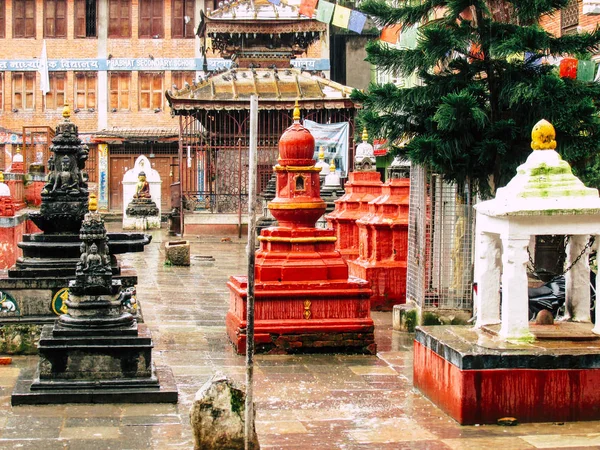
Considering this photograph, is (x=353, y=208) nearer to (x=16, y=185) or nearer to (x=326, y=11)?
(x=326, y=11)

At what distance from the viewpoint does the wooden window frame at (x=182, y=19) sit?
50.0 m

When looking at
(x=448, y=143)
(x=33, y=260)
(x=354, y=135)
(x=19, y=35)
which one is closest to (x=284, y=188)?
(x=448, y=143)

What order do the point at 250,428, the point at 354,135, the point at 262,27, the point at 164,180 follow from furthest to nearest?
the point at 164,180 < the point at 262,27 < the point at 354,135 < the point at 250,428

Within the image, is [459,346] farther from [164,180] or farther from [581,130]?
[164,180]

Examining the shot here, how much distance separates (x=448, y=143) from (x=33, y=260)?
5.20 meters

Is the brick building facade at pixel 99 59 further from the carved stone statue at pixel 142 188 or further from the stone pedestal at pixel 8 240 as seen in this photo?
the stone pedestal at pixel 8 240

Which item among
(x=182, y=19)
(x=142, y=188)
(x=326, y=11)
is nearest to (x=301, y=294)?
(x=326, y=11)

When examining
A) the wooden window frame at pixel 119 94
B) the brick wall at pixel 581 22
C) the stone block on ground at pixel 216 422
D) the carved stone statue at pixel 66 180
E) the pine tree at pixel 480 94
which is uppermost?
the wooden window frame at pixel 119 94

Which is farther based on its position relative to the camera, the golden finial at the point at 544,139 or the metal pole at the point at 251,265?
the golden finial at the point at 544,139

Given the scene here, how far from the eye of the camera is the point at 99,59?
49.7 meters

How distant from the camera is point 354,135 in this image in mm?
32031

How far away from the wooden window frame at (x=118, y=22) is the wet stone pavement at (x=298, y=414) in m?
38.0

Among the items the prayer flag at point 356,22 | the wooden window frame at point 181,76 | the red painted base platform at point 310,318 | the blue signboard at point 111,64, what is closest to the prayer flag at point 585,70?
the red painted base platform at point 310,318

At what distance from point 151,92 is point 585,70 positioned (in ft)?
125
